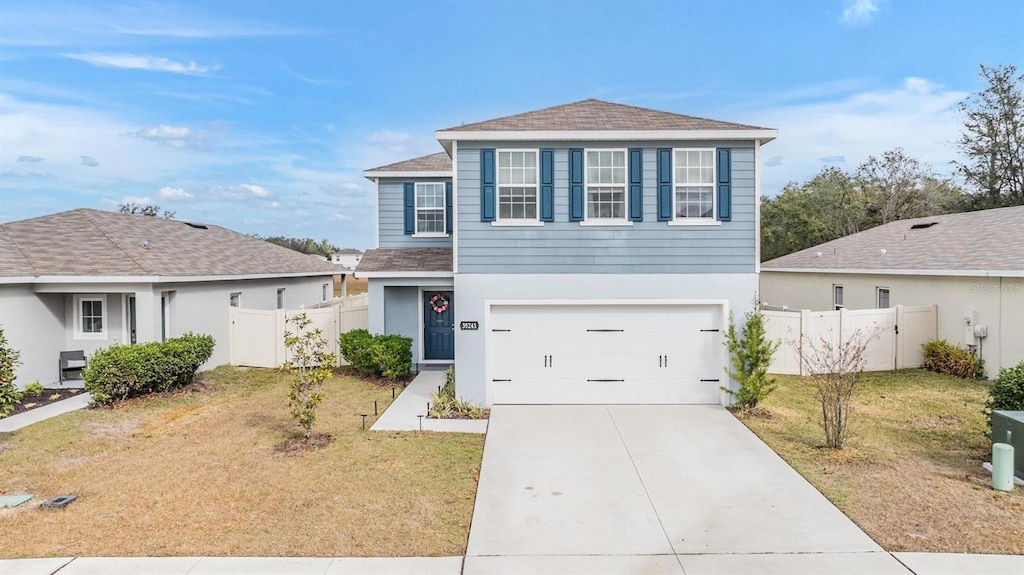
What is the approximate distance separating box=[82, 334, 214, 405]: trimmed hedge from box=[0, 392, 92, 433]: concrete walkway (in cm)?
35

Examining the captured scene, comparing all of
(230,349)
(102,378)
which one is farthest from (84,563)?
(230,349)

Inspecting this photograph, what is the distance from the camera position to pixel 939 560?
4.88 metres

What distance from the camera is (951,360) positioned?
43.6 feet

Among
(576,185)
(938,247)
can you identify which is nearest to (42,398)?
(576,185)

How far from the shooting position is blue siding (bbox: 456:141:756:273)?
408 inches

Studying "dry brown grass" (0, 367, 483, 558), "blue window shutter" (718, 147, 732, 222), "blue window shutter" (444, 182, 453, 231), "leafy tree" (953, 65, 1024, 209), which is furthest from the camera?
"leafy tree" (953, 65, 1024, 209)

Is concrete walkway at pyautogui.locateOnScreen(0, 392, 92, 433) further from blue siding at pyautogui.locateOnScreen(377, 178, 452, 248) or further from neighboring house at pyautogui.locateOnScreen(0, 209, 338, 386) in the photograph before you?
blue siding at pyautogui.locateOnScreen(377, 178, 452, 248)

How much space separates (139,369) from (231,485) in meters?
5.93

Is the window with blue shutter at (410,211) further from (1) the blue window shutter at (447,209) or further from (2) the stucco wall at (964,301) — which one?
(2) the stucco wall at (964,301)

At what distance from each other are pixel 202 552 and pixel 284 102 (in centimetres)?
2392

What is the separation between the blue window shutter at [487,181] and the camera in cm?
1039

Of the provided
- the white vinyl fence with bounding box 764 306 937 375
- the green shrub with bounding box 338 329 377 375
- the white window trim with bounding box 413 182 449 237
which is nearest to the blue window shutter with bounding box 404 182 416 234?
the white window trim with bounding box 413 182 449 237

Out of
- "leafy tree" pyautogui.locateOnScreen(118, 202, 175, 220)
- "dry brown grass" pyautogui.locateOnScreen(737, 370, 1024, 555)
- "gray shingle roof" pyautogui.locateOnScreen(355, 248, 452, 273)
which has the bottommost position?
"dry brown grass" pyautogui.locateOnScreen(737, 370, 1024, 555)

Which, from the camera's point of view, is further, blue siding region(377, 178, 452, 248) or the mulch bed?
blue siding region(377, 178, 452, 248)
